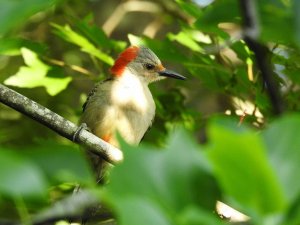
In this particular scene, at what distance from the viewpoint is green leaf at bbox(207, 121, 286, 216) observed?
4.84 ft

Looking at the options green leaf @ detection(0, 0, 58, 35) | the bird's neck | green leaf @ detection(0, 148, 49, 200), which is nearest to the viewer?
green leaf @ detection(0, 148, 49, 200)

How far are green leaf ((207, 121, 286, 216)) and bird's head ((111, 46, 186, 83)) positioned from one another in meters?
4.79

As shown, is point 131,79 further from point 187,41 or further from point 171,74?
point 187,41

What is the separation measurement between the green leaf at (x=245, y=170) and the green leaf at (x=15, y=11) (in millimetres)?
485

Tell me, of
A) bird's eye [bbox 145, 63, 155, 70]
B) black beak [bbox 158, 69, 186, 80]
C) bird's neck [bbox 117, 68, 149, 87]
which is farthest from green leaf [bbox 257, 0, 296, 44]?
bird's eye [bbox 145, 63, 155, 70]

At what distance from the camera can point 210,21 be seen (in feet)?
5.70

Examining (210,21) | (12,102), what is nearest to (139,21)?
(12,102)

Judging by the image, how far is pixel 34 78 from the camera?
203 inches

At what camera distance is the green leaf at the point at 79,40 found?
Result: 5.03 m

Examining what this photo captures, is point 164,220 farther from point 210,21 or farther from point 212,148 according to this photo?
point 210,21

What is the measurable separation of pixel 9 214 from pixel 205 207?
4.21 meters

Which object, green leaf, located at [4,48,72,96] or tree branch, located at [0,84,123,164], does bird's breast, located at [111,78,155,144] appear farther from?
tree branch, located at [0,84,123,164]

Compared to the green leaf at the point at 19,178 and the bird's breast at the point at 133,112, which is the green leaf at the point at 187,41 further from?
the green leaf at the point at 19,178

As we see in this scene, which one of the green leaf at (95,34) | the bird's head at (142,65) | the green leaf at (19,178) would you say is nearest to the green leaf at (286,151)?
the green leaf at (19,178)
